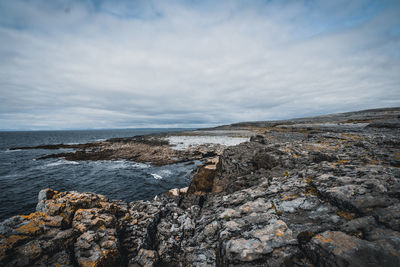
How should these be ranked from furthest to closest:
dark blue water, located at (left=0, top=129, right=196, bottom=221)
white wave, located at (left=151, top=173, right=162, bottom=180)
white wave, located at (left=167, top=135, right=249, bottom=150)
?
1. white wave, located at (left=167, top=135, right=249, bottom=150)
2. white wave, located at (left=151, top=173, right=162, bottom=180)
3. dark blue water, located at (left=0, top=129, right=196, bottom=221)

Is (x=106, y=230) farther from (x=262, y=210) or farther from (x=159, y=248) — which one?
(x=262, y=210)

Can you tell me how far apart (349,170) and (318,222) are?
2.85 m

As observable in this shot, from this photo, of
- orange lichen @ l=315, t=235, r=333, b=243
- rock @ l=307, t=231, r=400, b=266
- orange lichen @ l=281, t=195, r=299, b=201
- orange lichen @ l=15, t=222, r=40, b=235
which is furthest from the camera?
orange lichen @ l=15, t=222, r=40, b=235

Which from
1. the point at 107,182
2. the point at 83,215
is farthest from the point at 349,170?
the point at 107,182

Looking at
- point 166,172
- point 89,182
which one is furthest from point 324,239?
point 89,182

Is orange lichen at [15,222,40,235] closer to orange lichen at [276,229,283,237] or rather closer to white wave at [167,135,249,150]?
orange lichen at [276,229,283,237]

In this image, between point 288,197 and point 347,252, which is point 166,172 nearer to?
point 288,197

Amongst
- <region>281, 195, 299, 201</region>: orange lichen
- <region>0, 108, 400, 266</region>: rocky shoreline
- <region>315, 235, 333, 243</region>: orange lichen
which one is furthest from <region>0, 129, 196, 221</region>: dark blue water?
<region>315, 235, 333, 243</region>: orange lichen

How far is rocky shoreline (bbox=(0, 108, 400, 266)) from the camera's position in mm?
3139

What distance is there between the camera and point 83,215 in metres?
6.50

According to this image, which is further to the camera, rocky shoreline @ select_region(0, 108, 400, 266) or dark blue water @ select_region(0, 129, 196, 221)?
dark blue water @ select_region(0, 129, 196, 221)

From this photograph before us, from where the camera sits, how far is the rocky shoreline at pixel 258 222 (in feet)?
10.3

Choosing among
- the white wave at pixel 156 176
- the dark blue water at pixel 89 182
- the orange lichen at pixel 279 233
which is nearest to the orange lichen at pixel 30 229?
the orange lichen at pixel 279 233

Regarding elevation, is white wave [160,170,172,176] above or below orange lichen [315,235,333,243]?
below
